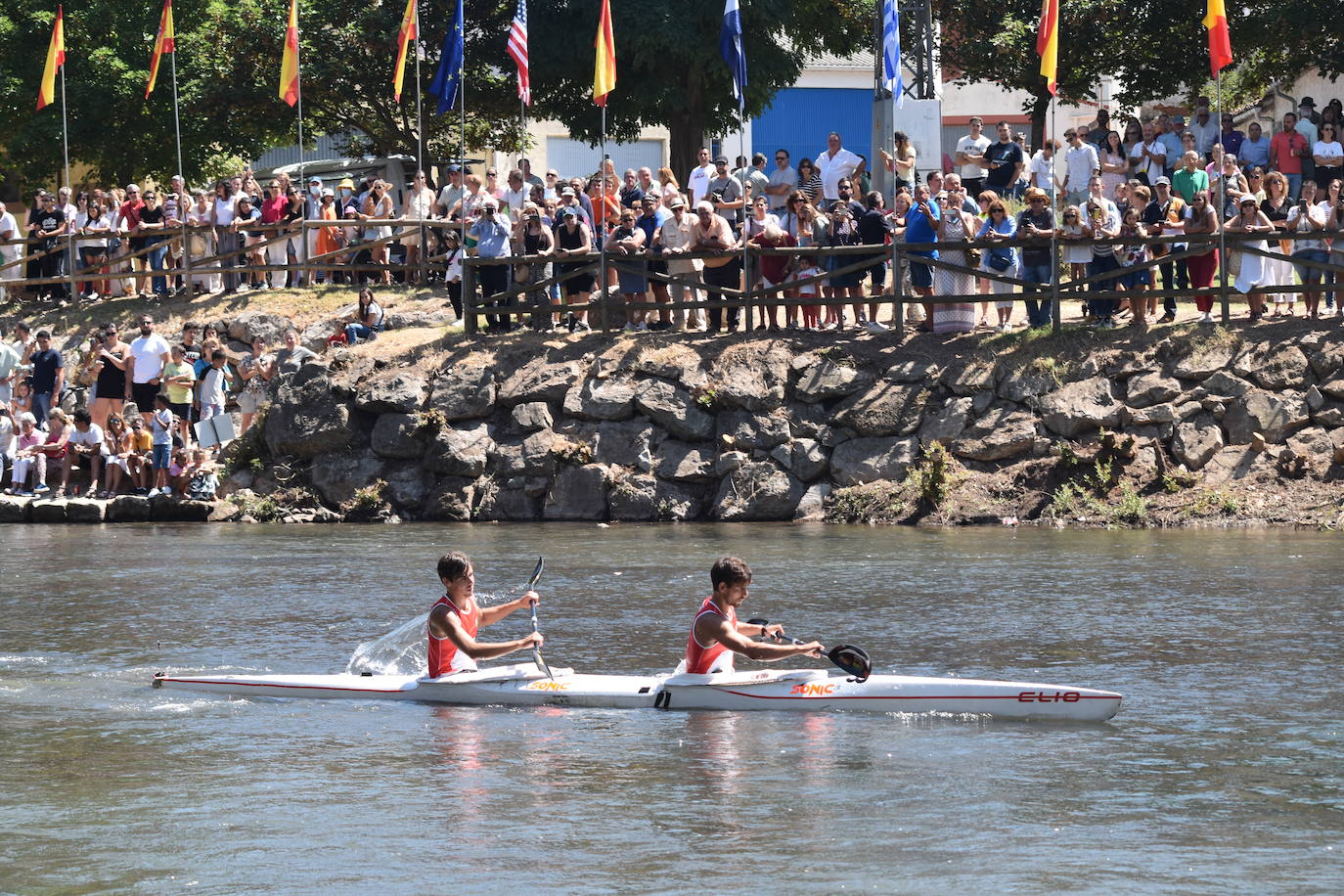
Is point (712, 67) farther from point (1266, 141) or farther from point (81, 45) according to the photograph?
point (81, 45)

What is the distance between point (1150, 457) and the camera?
22.0m

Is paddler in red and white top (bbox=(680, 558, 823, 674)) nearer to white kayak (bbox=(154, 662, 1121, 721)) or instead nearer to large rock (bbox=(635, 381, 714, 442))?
white kayak (bbox=(154, 662, 1121, 721))

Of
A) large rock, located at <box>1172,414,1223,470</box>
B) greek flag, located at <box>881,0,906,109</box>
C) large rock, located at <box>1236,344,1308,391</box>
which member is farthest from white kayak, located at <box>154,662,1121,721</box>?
greek flag, located at <box>881,0,906,109</box>

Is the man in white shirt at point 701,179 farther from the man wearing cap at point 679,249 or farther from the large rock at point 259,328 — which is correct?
the large rock at point 259,328

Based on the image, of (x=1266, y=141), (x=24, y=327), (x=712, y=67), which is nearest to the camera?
(x=1266, y=141)

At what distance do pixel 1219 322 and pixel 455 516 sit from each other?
381 inches

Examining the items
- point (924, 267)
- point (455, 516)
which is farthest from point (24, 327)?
point (924, 267)

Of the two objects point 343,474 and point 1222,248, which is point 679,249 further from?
→ point 1222,248

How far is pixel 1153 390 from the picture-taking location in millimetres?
22219

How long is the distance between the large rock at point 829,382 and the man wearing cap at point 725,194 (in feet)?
9.97

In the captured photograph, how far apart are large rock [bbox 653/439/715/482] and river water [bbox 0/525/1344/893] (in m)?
3.67

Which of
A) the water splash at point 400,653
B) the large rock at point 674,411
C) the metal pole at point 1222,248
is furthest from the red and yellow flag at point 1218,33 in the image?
the water splash at point 400,653

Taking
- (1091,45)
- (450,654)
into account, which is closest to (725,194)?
(450,654)

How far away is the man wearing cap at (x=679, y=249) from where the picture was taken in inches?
970
